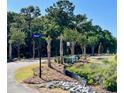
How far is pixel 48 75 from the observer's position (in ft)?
11.0

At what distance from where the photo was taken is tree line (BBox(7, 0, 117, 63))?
3297 mm

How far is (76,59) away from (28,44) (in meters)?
0.46

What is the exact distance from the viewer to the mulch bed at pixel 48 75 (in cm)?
330

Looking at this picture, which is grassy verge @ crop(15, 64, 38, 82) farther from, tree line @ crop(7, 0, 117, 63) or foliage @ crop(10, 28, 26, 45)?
foliage @ crop(10, 28, 26, 45)

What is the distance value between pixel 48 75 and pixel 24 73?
0.22 meters

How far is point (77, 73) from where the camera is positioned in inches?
133

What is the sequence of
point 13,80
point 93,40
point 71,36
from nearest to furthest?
point 13,80
point 71,36
point 93,40

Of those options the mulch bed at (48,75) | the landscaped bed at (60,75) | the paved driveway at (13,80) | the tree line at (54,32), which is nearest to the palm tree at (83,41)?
the tree line at (54,32)

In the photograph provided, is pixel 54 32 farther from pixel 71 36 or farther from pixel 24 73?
pixel 24 73

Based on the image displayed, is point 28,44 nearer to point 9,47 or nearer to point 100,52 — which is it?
point 9,47

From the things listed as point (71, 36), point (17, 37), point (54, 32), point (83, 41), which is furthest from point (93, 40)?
point (17, 37)

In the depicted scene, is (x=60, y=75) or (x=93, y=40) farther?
(x=93, y=40)

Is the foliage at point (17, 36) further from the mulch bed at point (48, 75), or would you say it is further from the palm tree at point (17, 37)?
the mulch bed at point (48, 75)

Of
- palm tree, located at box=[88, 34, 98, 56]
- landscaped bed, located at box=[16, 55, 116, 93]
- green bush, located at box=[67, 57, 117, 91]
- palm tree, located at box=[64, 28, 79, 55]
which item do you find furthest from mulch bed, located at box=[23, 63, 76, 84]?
palm tree, located at box=[88, 34, 98, 56]
